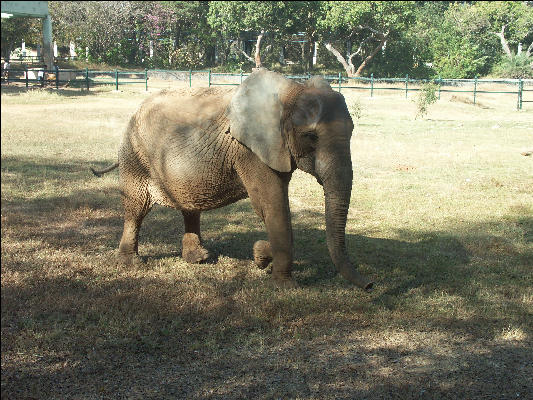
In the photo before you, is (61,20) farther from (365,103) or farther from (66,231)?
(365,103)

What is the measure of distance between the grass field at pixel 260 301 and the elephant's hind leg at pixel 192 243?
17cm

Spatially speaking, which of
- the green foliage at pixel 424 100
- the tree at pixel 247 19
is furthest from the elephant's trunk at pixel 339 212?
the green foliage at pixel 424 100

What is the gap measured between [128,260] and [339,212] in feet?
8.31

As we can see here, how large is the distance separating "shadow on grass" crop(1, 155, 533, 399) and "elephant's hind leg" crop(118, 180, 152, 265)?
221 millimetres

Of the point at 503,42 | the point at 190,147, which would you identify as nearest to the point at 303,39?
the point at 503,42

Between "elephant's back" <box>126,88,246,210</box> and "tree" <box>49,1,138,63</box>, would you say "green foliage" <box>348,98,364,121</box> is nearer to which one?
"tree" <box>49,1,138,63</box>

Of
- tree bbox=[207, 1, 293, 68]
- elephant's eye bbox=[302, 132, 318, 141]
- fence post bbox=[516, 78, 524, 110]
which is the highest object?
tree bbox=[207, 1, 293, 68]

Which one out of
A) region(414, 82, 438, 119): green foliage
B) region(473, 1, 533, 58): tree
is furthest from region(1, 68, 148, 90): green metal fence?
region(414, 82, 438, 119): green foliage

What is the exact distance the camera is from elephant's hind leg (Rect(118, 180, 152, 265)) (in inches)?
271

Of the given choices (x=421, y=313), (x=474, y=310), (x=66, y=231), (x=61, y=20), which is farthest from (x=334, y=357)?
(x=66, y=231)

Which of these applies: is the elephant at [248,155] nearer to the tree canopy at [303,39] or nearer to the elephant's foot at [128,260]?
the elephant's foot at [128,260]

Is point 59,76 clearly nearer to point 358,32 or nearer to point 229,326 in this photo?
point 358,32

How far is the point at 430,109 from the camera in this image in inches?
837

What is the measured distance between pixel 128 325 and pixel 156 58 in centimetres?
496
